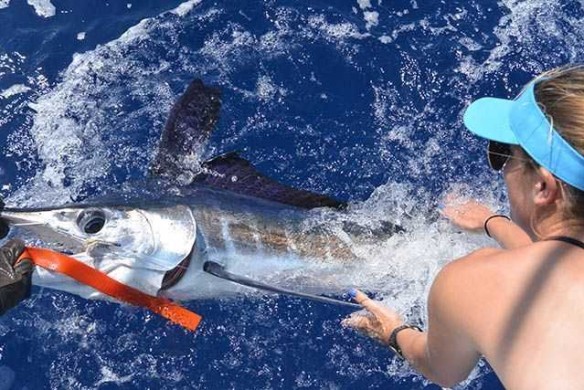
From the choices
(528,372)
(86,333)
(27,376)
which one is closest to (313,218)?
(86,333)

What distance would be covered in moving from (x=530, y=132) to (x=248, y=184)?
1535mm

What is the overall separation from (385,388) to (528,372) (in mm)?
1519

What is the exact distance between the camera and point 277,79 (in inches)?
150

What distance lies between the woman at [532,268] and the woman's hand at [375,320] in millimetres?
512

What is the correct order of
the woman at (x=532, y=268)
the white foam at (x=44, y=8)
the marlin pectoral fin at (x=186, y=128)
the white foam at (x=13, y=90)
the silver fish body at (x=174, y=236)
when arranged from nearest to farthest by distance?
1. the woman at (x=532, y=268)
2. the silver fish body at (x=174, y=236)
3. the marlin pectoral fin at (x=186, y=128)
4. the white foam at (x=13, y=90)
5. the white foam at (x=44, y=8)

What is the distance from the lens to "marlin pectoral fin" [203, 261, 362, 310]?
249 centimetres

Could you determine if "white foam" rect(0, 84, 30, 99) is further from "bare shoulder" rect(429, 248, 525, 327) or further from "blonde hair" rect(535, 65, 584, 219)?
"blonde hair" rect(535, 65, 584, 219)

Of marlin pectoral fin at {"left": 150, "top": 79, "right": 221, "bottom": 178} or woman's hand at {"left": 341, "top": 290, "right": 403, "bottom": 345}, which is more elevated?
marlin pectoral fin at {"left": 150, "top": 79, "right": 221, "bottom": 178}

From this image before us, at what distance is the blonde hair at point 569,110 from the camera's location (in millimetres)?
1628

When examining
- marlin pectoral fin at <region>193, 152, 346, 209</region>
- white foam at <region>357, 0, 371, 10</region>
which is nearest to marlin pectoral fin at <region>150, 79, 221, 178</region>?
marlin pectoral fin at <region>193, 152, 346, 209</region>

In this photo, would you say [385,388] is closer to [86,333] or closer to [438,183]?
[438,183]

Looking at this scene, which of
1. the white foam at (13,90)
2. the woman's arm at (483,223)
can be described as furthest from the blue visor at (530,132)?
the white foam at (13,90)

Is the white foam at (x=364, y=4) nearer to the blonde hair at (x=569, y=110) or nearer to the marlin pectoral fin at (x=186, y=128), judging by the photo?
the marlin pectoral fin at (x=186, y=128)

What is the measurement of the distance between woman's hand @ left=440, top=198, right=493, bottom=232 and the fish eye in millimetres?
1379
